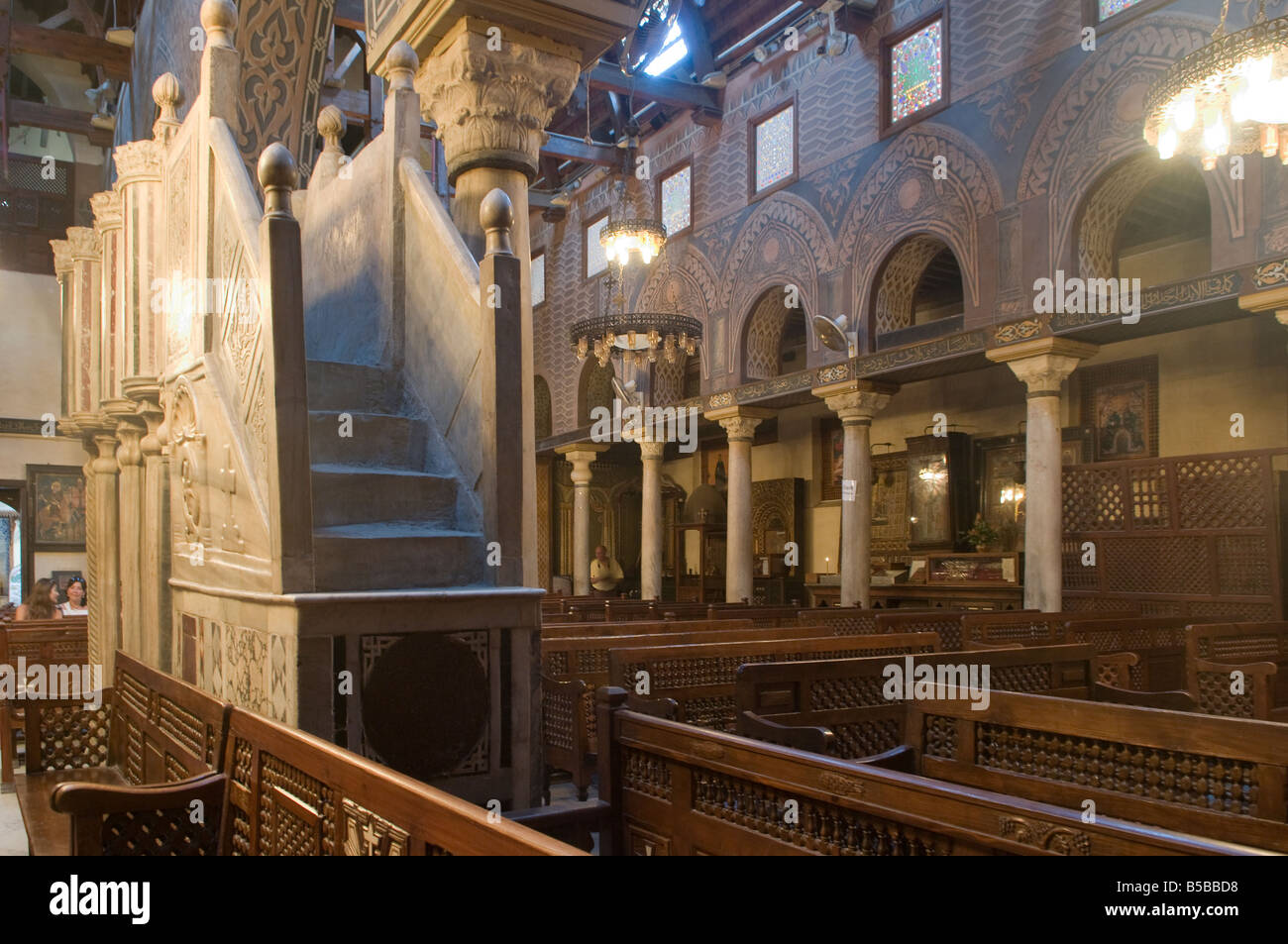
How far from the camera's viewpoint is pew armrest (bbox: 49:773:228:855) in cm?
209

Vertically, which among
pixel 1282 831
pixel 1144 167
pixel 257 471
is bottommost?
pixel 1282 831

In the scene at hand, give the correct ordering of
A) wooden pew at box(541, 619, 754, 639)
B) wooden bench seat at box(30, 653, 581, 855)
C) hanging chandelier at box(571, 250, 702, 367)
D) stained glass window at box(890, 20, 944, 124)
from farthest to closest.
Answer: hanging chandelier at box(571, 250, 702, 367), stained glass window at box(890, 20, 944, 124), wooden pew at box(541, 619, 754, 639), wooden bench seat at box(30, 653, 581, 855)

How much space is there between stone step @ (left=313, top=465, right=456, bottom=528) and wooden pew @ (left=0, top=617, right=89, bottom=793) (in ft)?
9.00

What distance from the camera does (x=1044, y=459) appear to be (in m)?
11.0

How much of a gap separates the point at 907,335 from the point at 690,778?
1071 centimetres

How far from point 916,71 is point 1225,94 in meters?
6.18

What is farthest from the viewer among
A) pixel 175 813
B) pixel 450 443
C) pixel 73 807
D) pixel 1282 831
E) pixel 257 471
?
pixel 450 443

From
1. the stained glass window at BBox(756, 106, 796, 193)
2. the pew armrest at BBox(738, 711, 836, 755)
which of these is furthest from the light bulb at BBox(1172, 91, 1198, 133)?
the stained glass window at BBox(756, 106, 796, 193)

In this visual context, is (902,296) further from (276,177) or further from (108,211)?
(276,177)

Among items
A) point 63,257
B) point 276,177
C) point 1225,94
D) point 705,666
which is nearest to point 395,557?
point 276,177

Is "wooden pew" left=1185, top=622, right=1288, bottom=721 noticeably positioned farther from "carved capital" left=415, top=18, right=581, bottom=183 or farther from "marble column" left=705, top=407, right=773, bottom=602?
"marble column" left=705, top=407, right=773, bottom=602

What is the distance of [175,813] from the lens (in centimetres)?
230
